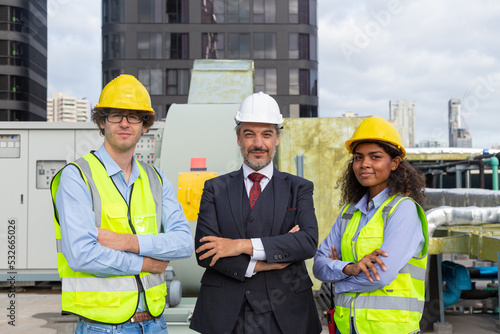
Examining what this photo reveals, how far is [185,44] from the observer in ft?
101

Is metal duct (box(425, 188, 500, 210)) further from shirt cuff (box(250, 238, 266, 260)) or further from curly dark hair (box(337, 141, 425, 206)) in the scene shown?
shirt cuff (box(250, 238, 266, 260))

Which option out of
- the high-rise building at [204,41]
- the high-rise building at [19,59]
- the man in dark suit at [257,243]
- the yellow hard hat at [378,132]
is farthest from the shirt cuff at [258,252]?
the high-rise building at [19,59]

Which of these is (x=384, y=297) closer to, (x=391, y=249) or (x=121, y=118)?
(x=391, y=249)

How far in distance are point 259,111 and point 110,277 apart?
3.37ft

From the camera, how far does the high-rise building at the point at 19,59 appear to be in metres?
28.5

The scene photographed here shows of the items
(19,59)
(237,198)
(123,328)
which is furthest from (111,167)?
(19,59)

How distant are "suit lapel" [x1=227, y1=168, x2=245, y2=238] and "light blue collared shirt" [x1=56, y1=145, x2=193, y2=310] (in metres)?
0.30

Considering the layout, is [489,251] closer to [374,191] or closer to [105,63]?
[374,191]

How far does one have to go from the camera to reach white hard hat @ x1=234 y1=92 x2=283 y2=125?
229cm

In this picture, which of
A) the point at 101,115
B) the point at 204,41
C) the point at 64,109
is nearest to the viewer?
the point at 101,115

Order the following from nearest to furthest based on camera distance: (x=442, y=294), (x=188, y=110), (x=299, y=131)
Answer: (x=188, y=110) < (x=442, y=294) < (x=299, y=131)

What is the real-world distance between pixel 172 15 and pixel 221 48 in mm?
3815

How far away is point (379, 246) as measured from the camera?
2.18 meters

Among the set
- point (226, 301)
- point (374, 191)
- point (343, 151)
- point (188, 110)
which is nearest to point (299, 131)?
point (343, 151)
